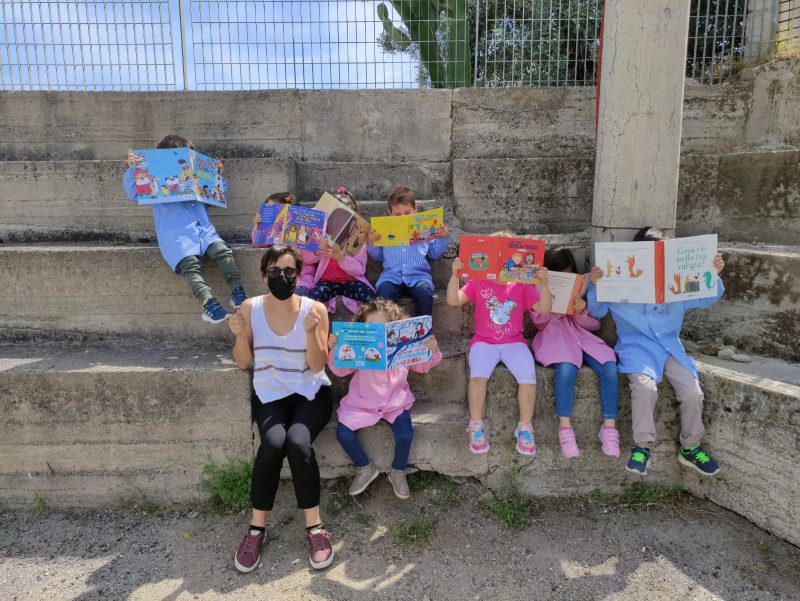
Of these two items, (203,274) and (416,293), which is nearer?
(416,293)

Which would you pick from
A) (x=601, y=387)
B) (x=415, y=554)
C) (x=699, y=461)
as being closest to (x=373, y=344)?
(x=415, y=554)

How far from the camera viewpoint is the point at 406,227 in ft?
11.9

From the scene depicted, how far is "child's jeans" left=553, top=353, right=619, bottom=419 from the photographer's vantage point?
3.12 m

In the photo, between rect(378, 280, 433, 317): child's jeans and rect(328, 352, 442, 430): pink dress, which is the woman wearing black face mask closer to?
rect(328, 352, 442, 430): pink dress

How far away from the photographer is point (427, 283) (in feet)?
12.3

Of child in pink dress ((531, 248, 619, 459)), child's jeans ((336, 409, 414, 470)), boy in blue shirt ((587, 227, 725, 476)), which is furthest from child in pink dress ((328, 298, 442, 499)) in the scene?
boy in blue shirt ((587, 227, 725, 476))

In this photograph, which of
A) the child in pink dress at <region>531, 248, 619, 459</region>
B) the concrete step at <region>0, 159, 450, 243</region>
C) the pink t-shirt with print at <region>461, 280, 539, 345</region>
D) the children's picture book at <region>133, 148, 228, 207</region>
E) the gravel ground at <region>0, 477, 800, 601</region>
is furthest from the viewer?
the concrete step at <region>0, 159, 450, 243</region>

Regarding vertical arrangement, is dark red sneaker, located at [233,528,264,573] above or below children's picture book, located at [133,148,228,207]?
below

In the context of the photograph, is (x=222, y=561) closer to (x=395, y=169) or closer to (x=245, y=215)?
(x=245, y=215)

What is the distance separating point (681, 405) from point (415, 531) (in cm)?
173

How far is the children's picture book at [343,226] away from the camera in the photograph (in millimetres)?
3672

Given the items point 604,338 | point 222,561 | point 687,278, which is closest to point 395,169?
point 604,338

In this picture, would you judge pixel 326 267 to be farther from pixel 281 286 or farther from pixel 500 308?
pixel 500 308

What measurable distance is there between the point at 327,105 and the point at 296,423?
3559 millimetres
